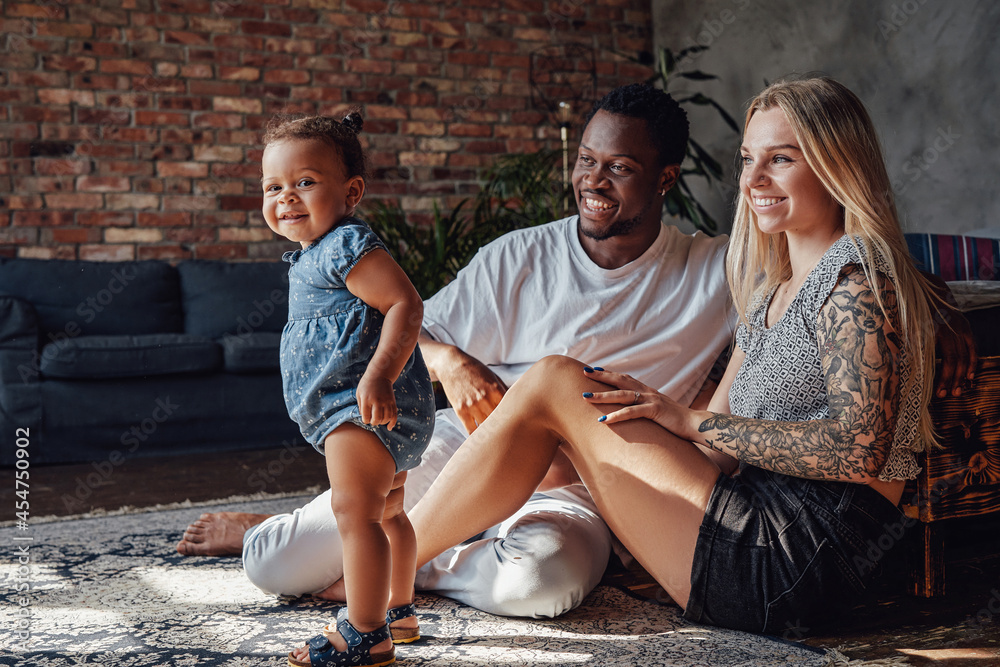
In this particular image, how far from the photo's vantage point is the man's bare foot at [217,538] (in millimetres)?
2016

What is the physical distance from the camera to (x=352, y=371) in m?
1.35

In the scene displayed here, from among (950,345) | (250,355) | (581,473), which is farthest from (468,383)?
(250,355)

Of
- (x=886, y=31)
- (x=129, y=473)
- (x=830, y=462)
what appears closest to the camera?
(x=830, y=462)

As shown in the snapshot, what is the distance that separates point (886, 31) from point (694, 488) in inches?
123

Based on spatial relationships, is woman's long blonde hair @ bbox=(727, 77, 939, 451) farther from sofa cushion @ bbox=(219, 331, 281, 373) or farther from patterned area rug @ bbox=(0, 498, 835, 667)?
sofa cushion @ bbox=(219, 331, 281, 373)

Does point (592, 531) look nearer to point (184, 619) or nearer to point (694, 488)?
point (694, 488)

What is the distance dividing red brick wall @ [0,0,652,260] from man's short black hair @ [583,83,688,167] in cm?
293

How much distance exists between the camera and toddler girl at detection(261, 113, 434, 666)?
127 centimetres

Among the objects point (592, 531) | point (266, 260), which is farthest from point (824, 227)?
point (266, 260)

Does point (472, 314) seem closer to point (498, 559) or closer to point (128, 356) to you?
point (498, 559)

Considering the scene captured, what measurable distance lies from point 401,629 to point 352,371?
0.43 meters

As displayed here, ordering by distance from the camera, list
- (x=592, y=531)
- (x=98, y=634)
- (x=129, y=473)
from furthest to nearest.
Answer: (x=129, y=473) → (x=592, y=531) → (x=98, y=634)

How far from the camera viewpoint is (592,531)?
1.65m

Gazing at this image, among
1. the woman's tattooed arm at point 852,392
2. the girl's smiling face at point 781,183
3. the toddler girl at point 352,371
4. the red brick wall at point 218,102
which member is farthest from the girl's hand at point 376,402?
the red brick wall at point 218,102
